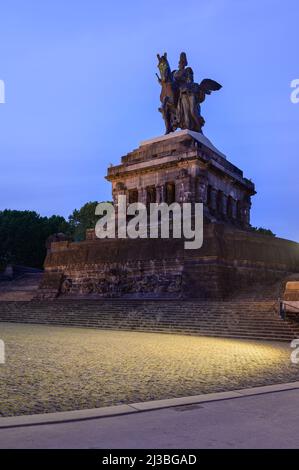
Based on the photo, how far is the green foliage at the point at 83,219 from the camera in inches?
2105

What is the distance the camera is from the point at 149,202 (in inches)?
1340

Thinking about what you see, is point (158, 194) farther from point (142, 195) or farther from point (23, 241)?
point (23, 241)

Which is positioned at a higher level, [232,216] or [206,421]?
[232,216]

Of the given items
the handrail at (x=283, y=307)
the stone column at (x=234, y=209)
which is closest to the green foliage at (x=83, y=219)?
the stone column at (x=234, y=209)

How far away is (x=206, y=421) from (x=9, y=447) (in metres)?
1.95

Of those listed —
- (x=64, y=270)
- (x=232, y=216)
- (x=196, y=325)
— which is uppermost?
(x=232, y=216)

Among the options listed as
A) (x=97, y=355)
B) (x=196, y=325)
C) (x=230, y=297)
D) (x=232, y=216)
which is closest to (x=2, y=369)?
(x=97, y=355)

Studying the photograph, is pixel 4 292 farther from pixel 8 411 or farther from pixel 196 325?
pixel 8 411

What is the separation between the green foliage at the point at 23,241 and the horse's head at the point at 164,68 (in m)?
25.8

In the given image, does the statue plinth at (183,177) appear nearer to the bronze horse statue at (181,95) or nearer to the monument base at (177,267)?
the bronze horse statue at (181,95)

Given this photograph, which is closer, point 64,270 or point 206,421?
point 206,421

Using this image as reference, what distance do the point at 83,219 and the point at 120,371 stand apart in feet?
158

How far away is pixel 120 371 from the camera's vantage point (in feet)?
25.8

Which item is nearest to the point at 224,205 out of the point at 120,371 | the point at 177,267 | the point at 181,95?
the point at 181,95
